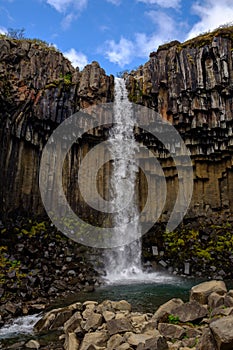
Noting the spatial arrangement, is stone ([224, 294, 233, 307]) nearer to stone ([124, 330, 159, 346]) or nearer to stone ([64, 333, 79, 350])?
stone ([124, 330, 159, 346])

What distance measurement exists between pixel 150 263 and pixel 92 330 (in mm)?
14034

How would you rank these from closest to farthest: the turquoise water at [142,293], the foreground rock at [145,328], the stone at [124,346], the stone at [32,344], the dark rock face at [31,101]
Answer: the foreground rock at [145,328] → the stone at [124,346] → the stone at [32,344] → the turquoise water at [142,293] → the dark rock face at [31,101]

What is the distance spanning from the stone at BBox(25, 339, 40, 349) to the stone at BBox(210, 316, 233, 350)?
510 centimetres

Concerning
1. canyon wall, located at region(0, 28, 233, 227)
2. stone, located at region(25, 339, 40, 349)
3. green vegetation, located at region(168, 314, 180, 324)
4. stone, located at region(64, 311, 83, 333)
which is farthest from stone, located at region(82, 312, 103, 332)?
canyon wall, located at region(0, 28, 233, 227)

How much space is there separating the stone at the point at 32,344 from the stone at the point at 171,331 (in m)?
3.40

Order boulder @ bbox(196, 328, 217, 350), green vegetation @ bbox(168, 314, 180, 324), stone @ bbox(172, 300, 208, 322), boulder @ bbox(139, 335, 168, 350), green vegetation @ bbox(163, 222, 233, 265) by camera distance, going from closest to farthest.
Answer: boulder @ bbox(196, 328, 217, 350)
boulder @ bbox(139, 335, 168, 350)
stone @ bbox(172, 300, 208, 322)
green vegetation @ bbox(168, 314, 180, 324)
green vegetation @ bbox(163, 222, 233, 265)

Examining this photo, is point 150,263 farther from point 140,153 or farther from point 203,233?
point 140,153

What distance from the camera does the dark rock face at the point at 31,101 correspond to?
19922 millimetres

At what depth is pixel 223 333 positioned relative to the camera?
16.9ft

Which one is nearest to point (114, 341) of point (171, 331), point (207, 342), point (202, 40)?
point (171, 331)

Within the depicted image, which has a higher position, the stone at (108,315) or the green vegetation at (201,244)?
the green vegetation at (201,244)

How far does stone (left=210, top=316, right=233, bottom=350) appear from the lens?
5027mm

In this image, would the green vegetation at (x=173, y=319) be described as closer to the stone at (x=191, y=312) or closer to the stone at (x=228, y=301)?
the stone at (x=191, y=312)

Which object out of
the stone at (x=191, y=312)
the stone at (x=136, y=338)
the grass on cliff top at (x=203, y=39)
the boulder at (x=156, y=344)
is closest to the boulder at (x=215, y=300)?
the stone at (x=191, y=312)
